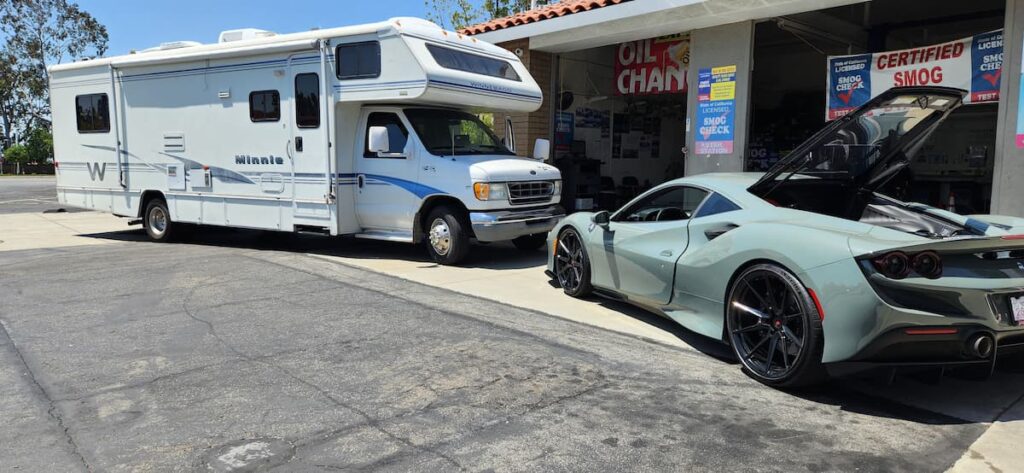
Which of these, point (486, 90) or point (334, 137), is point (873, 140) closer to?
point (486, 90)

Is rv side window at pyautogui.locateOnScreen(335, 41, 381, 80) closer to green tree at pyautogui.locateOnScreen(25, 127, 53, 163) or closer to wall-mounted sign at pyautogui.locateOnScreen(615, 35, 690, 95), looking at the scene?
wall-mounted sign at pyautogui.locateOnScreen(615, 35, 690, 95)

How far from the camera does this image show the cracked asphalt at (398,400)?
3260 mm

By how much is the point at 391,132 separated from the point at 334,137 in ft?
2.61

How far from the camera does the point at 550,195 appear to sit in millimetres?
9195

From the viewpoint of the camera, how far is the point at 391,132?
9062mm

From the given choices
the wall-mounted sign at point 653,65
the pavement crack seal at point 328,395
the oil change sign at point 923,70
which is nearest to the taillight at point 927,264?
the pavement crack seal at point 328,395

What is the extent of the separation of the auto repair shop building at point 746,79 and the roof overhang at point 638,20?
22 mm

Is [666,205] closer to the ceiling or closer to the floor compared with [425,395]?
closer to the ceiling

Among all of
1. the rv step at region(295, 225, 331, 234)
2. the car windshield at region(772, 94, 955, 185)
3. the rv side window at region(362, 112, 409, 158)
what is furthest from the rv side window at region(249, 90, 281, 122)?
the car windshield at region(772, 94, 955, 185)

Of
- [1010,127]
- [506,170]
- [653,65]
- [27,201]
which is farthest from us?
[27,201]

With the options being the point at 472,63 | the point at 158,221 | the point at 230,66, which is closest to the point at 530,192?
the point at 472,63

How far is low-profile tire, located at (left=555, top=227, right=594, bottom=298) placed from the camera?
6.53 metres

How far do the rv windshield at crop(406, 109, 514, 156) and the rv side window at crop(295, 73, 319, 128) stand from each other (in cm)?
134

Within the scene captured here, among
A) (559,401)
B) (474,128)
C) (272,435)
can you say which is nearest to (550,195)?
(474,128)
